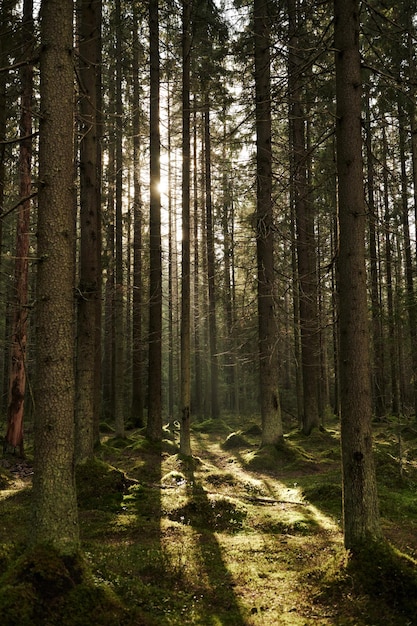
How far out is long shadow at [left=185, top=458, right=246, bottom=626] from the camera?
4.79 metres

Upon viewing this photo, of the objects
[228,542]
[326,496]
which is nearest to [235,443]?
[326,496]

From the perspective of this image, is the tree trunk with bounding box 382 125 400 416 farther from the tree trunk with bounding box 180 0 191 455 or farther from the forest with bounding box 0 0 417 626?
the tree trunk with bounding box 180 0 191 455

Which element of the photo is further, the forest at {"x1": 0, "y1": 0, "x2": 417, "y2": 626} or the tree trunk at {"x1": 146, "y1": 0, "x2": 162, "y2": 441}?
the tree trunk at {"x1": 146, "y1": 0, "x2": 162, "y2": 441}

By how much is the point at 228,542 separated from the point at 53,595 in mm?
3451

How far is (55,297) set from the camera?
4938 millimetres

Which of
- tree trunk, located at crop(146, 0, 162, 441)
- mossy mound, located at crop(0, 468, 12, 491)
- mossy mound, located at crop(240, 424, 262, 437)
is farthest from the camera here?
mossy mound, located at crop(240, 424, 262, 437)

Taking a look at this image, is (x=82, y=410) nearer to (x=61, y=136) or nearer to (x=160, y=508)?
(x=160, y=508)

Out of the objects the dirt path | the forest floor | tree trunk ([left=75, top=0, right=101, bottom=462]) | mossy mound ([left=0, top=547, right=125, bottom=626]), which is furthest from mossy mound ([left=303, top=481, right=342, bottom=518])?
mossy mound ([left=0, top=547, right=125, bottom=626])

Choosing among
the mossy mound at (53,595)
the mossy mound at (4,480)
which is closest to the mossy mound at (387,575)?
the mossy mound at (53,595)

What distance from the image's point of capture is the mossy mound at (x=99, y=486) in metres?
8.67

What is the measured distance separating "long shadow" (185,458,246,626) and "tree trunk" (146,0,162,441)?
512 centimetres

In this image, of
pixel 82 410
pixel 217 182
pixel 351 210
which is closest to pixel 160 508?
pixel 82 410

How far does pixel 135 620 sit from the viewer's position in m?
4.21

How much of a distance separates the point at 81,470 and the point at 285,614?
555 centimetres
